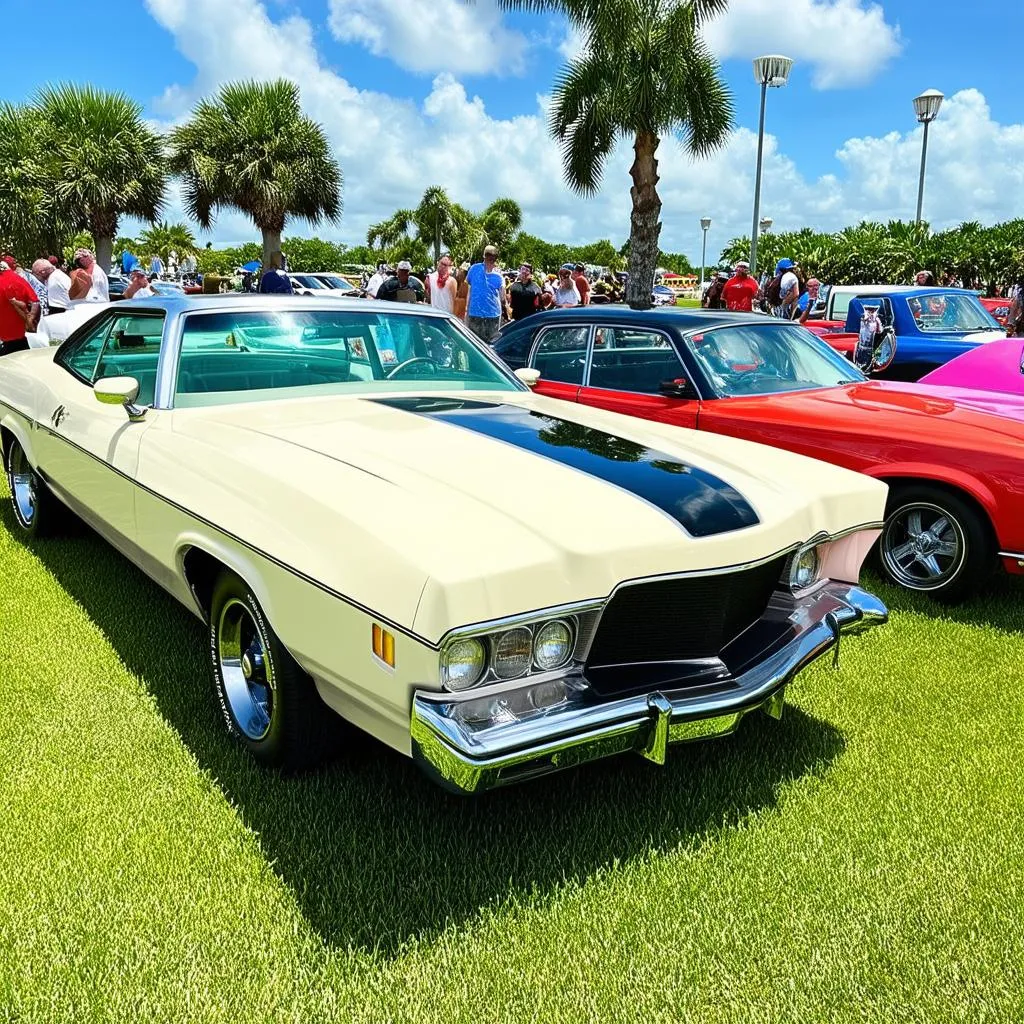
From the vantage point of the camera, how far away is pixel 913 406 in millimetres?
4992

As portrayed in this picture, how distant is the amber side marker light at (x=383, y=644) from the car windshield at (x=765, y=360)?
11.4ft

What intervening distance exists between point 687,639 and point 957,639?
2300 mm

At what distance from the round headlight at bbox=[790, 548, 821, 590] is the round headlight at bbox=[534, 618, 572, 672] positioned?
1006 mm

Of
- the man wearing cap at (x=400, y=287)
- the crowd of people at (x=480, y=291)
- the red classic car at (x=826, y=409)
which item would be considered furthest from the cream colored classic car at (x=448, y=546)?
the man wearing cap at (x=400, y=287)

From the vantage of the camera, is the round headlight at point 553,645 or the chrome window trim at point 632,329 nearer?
the round headlight at point 553,645

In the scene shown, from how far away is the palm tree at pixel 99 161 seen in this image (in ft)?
83.6

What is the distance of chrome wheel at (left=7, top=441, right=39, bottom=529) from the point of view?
5250mm

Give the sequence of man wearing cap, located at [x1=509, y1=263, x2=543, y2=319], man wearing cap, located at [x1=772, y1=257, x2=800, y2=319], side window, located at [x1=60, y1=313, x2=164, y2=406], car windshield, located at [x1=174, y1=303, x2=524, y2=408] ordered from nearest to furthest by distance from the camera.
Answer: car windshield, located at [x1=174, y1=303, x2=524, y2=408]
side window, located at [x1=60, y1=313, x2=164, y2=406]
man wearing cap, located at [x1=509, y1=263, x2=543, y2=319]
man wearing cap, located at [x1=772, y1=257, x2=800, y2=319]

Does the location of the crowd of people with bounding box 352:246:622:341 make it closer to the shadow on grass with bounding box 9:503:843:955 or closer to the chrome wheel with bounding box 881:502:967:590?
the chrome wheel with bounding box 881:502:967:590

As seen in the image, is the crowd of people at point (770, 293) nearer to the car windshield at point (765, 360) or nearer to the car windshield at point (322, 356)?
the car windshield at point (765, 360)

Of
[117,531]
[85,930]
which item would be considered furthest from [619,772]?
[117,531]

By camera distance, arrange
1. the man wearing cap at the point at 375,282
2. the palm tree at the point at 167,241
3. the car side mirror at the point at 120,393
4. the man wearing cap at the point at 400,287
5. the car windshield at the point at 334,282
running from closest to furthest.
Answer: the car side mirror at the point at 120,393 < the man wearing cap at the point at 400,287 < the man wearing cap at the point at 375,282 < the car windshield at the point at 334,282 < the palm tree at the point at 167,241

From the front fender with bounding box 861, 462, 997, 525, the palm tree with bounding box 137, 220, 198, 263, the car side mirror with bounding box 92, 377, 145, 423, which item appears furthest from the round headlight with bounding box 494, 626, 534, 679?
the palm tree with bounding box 137, 220, 198, 263

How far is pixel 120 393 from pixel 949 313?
9.19 m
